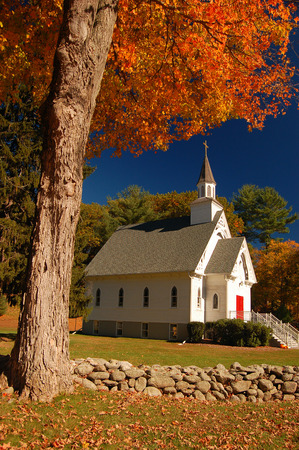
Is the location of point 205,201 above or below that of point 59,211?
above

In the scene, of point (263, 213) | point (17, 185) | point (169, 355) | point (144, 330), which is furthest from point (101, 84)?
point (263, 213)

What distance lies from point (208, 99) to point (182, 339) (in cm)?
1663

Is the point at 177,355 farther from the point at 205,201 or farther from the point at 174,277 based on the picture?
the point at 205,201

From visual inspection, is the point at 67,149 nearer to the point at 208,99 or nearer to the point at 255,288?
the point at 208,99

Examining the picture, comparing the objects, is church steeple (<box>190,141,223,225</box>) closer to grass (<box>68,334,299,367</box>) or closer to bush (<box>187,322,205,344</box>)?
bush (<box>187,322,205,344</box>)

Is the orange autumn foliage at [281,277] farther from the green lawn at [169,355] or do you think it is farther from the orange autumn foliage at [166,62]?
the orange autumn foliage at [166,62]

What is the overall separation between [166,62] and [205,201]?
18630 millimetres

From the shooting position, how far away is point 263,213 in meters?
57.1

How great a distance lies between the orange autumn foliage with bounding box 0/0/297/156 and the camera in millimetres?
10305

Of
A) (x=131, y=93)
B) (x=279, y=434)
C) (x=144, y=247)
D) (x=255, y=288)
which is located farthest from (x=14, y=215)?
(x=255, y=288)

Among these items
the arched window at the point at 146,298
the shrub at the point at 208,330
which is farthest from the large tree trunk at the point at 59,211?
the arched window at the point at 146,298

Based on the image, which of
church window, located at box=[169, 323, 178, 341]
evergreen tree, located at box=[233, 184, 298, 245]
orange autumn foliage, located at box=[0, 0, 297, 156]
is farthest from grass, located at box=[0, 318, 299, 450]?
evergreen tree, located at box=[233, 184, 298, 245]

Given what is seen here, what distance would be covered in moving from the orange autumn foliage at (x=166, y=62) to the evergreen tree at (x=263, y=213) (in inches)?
1795

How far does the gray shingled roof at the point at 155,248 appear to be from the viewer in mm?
26578
